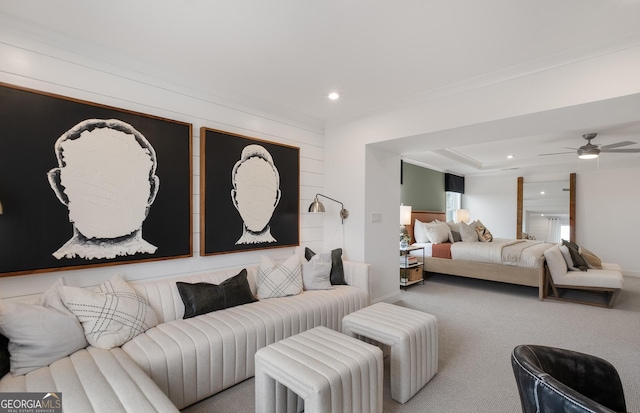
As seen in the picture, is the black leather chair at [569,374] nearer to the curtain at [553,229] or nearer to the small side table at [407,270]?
the small side table at [407,270]

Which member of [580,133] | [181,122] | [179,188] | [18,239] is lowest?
[18,239]

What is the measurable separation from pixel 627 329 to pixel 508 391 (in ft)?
7.60

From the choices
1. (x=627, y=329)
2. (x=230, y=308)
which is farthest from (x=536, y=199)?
(x=230, y=308)

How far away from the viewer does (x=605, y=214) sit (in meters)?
6.34

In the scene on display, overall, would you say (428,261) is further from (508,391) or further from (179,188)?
Answer: (179,188)

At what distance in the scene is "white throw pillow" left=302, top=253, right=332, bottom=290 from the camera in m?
3.18

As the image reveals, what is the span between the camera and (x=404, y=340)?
1.98 metres

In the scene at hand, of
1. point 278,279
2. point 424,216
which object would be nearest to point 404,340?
point 278,279

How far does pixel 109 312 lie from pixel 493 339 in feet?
11.0

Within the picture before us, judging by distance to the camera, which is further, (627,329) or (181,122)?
(627,329)

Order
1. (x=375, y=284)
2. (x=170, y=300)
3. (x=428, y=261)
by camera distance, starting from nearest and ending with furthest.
→ (x=170, y=300) < (x=375, y=284) < (x=428, y=261)

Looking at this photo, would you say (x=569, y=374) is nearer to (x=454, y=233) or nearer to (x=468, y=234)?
(x=468, y=234)

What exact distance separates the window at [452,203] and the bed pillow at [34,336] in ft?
26.3

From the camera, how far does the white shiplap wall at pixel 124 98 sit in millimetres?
1998
